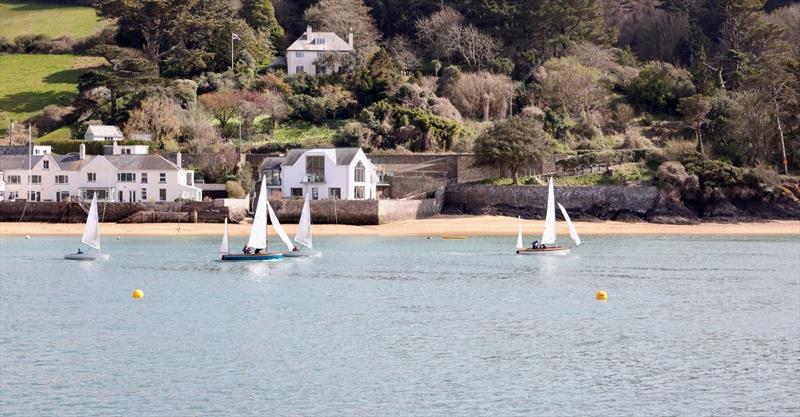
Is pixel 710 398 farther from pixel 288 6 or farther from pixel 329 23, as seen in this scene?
pixel 288 6

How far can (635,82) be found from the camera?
110500 mm

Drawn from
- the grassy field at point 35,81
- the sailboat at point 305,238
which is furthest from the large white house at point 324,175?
the grassy field at point 35,81

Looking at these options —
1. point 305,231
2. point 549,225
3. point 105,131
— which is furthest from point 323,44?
point 549,225

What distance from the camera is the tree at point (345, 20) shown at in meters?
123

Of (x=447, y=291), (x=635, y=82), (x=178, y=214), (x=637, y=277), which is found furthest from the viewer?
(x=635, y=82)

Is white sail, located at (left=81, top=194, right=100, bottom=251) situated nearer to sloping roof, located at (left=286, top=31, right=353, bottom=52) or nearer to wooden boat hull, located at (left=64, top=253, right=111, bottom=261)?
wooden boat hull, located at (left=64, top=253, right=111, bottom=261)

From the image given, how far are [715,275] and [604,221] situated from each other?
29.4 meters

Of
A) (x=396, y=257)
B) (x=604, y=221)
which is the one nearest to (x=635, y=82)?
(x=604, y=221)

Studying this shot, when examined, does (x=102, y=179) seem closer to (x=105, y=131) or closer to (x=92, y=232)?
(x=105, y=131)

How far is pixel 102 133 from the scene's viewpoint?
332 feet

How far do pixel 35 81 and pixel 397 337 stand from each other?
89.6 meters

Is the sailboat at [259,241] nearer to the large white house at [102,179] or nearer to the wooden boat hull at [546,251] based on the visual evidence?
the wooden boat hull at [546,251]

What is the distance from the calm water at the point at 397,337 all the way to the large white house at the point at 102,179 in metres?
24.3

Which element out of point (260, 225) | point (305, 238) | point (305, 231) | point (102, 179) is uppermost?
point (102, 179)
